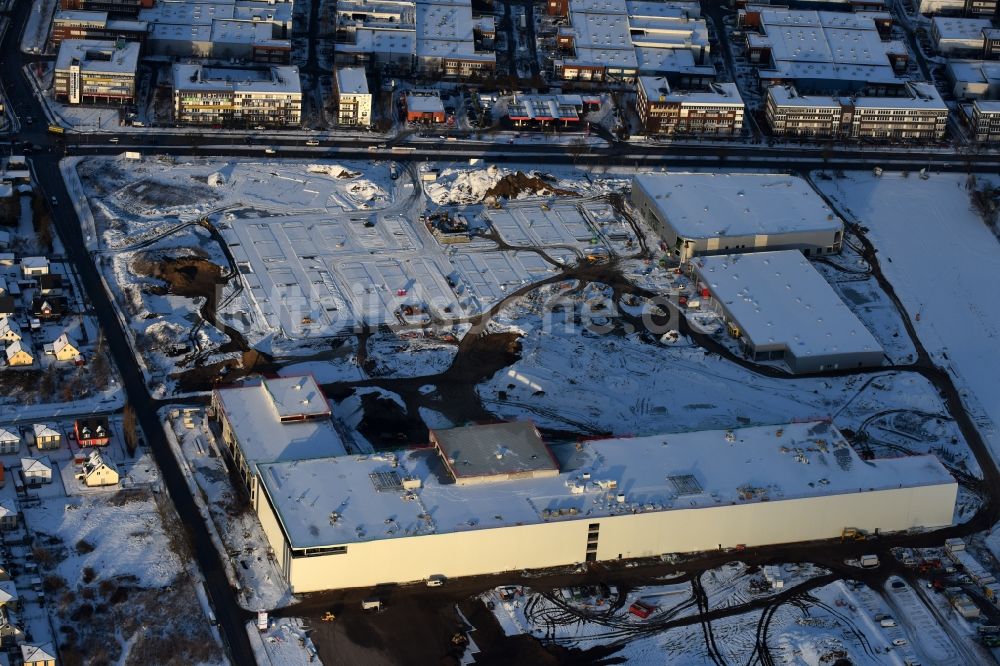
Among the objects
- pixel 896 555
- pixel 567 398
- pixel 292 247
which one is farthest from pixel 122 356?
pixel 896 555

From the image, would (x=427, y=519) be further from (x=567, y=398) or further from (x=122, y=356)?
(x=122, y=356)

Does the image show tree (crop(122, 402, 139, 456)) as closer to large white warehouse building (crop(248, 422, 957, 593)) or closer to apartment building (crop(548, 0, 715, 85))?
large white warehouse building (crop(248, 422, 957, 593))

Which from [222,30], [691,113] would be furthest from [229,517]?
[222,30]

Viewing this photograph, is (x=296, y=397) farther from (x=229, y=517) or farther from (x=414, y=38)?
(x=414, y=38)

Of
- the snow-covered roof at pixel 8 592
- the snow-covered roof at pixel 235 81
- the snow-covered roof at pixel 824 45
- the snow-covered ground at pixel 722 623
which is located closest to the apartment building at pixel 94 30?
the snow-covered roof at pixel 235 81

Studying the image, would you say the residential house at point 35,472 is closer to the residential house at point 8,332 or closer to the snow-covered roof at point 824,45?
the residential house at point 8,332

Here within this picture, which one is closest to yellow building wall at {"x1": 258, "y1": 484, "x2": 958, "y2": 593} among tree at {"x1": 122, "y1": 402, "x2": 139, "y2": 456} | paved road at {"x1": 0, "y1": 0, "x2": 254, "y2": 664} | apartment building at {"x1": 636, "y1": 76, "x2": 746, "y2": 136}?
paved road at {"x1": 0, "y1": 0, "x2": 254, "y2": 664}
